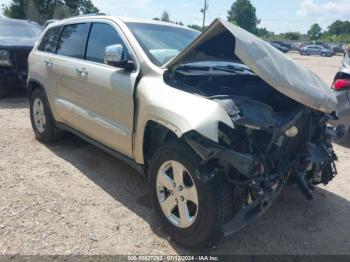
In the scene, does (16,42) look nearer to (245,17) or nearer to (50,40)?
(50,40)

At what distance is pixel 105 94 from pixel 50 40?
2.08m

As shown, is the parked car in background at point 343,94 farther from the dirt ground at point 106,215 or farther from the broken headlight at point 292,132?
the broken headlight at point 292,132

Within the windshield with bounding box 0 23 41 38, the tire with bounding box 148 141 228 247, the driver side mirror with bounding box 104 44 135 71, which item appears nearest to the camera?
the tire with bounding box 148 141 228 247

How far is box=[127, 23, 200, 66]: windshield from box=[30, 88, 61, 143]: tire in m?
2.04

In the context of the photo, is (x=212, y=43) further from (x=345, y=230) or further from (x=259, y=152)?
(x=345, y=230)

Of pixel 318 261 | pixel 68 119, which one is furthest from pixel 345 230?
pixel 68 119

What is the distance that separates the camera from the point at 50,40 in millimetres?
5402

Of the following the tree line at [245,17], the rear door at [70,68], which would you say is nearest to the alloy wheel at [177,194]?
the rear door at [70,68]

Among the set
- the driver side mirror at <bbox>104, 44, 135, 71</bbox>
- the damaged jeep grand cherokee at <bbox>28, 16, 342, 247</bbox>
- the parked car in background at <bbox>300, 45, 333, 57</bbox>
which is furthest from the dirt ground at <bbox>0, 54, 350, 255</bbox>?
the parked car in background at <bbox>300, 45, 333, 57</bbox>

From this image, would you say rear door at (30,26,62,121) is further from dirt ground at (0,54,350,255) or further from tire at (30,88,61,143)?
dirt ground at (0,54,350,255)

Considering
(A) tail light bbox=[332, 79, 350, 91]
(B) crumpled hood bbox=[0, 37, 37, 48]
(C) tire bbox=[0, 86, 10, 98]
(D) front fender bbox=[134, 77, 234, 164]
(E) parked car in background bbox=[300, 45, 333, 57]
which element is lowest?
(E) parked car in background bbox=[300, 45, 333, 57]

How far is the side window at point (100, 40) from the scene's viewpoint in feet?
13.3

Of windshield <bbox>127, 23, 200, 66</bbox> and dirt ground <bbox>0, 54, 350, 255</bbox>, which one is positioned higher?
windshield <bbox>127, 23, 200, 66</bbox>

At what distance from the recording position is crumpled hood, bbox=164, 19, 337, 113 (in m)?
2.88
